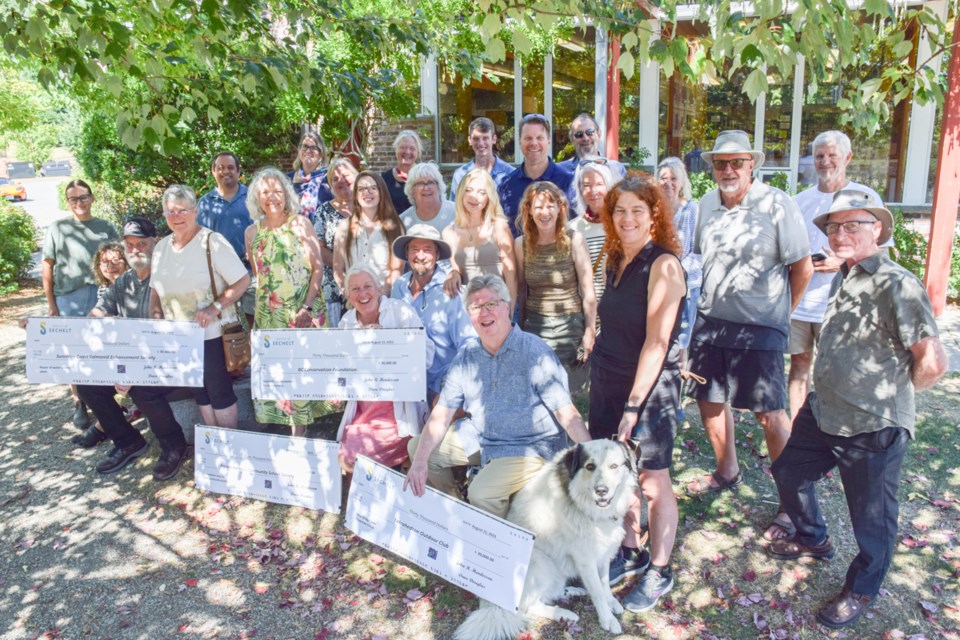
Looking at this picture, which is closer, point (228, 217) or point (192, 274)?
point (192, 274)

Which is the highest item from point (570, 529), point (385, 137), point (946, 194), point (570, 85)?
point (570, 85)

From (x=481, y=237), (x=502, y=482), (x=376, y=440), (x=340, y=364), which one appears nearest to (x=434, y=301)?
(x=481, y=237)

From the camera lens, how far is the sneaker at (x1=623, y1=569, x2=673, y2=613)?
3.29m

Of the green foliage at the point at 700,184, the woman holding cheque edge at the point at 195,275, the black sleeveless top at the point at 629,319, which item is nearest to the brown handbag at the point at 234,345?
the woman holding cheque edge at the point at 195,275

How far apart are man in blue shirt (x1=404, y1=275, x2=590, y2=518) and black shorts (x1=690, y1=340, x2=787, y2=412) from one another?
37.5 inches

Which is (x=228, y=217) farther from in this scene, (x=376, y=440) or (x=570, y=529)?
(x=570, y=529)

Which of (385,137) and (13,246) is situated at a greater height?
(385,137)

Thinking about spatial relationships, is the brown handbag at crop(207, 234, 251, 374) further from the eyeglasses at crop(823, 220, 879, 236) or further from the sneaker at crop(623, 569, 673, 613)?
the eyeglasses at crop(823, 220, 879, 236)

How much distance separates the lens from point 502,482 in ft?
11.2

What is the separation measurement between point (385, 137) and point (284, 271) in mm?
8974

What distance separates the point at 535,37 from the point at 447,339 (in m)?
6.25

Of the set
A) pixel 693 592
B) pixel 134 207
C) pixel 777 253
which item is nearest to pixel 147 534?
pixel 693 592

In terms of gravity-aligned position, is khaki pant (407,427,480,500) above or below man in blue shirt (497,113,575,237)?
below

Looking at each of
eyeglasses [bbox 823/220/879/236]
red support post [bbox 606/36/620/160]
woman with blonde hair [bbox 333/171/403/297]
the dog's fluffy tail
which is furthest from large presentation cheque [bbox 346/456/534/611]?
red support post [bbox 606/36/620/160]
